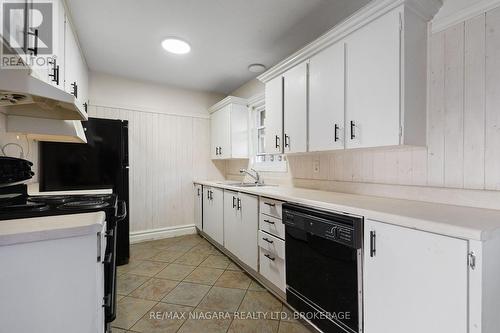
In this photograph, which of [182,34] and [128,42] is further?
[128,42]

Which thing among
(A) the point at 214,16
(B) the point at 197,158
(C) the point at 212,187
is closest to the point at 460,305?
(A) the point at 214,16

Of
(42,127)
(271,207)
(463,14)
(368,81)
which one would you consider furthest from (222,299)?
(463,14)

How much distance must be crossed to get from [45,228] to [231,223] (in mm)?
1922

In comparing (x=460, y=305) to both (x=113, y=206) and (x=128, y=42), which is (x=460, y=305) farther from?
(x=128, y=42)

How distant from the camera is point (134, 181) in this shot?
3496 mm

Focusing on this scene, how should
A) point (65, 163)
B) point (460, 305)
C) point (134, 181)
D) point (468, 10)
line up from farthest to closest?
point (134, 181), point (65, 163), point (468, 10), point (460, 305)

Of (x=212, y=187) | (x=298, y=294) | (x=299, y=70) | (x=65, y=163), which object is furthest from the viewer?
(x=212, y=187)

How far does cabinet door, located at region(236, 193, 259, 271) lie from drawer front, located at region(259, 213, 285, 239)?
0.30ft

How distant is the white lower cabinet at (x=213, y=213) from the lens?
296 cm

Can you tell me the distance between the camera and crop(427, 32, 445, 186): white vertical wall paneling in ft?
5.00

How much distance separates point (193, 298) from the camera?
205cm

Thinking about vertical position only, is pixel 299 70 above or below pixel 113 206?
above

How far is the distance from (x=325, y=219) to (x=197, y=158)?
2961 millimetres
